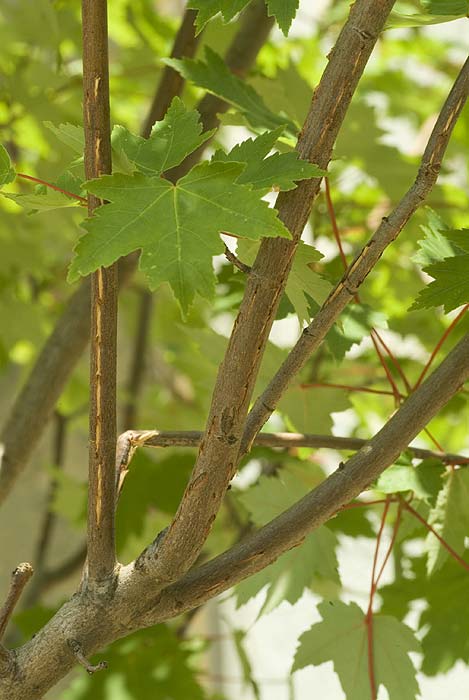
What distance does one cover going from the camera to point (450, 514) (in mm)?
475

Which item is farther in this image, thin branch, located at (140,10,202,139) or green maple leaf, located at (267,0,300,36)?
thin branch, located at (140,10,202,139)

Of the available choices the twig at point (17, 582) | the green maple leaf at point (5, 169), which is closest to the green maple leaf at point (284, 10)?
the green maple leaf at point (5, 169)

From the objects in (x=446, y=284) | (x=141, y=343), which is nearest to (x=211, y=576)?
(x=446, y=284)

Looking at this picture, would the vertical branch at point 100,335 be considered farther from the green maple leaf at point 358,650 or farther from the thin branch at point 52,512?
the thin branch at point 52,512

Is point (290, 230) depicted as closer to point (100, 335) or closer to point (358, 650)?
point (100, 335)

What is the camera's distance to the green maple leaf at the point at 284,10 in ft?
1.13

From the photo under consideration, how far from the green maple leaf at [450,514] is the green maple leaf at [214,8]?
0.25 m

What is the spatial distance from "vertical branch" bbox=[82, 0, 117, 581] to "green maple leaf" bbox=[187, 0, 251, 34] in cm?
4

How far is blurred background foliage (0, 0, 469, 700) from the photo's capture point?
1.80 ft

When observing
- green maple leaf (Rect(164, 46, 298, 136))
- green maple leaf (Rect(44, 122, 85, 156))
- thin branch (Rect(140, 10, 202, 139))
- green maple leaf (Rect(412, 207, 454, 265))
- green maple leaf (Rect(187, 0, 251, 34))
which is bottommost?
green maple leaf (Rect(412, 207, 454, 265))

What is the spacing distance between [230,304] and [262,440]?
227 millimetres

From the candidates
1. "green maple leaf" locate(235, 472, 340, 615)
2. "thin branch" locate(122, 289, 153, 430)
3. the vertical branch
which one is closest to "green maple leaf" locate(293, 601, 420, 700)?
"green maple leaf" locate(235, 472, 340, 615)

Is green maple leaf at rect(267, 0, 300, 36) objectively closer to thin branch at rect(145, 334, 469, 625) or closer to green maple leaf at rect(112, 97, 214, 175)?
green maple leaf at rect(112, 97, 214, 175)

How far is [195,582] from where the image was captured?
38cm
